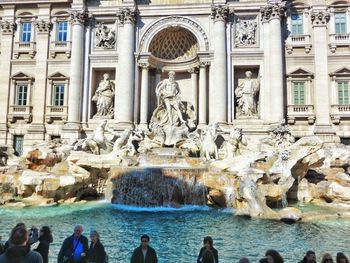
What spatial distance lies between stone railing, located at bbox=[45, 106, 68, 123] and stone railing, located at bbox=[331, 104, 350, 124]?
61.1 ft

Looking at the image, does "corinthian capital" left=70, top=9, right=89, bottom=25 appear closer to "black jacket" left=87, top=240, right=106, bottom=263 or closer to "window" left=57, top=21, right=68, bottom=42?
"window" left=57, top=21, right=68, bottom=42

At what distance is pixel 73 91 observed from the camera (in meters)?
23.9

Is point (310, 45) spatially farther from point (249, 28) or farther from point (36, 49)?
point (36, 49)

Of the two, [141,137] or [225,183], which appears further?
[141,137]

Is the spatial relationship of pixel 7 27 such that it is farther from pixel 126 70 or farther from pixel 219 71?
pixel 219 71

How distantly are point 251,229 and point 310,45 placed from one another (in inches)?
680

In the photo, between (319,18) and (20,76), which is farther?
(20,76)

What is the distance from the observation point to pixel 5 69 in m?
25.9

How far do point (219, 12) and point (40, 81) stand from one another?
13866 millimetres

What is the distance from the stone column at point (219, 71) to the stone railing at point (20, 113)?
1339 cm

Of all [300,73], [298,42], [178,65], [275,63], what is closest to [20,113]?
[178,65]

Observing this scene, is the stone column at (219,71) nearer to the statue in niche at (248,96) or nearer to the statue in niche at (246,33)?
the statue in niche at (246,33)

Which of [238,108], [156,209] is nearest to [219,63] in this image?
[238,108]

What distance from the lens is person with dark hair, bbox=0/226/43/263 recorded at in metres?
3.41
